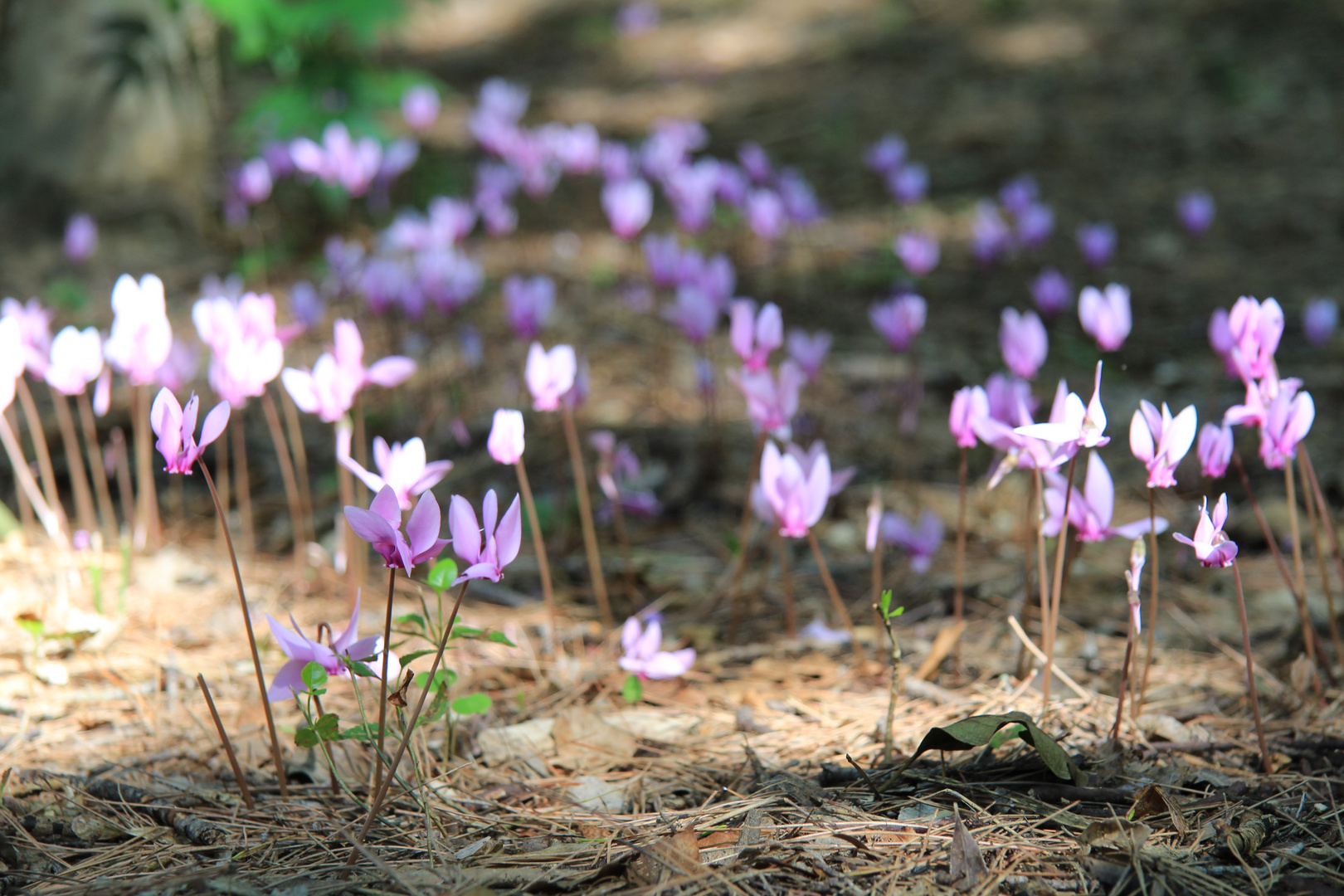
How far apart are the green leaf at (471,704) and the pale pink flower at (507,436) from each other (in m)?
0.37

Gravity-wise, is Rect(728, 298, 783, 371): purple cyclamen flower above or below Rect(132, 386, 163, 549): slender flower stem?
above

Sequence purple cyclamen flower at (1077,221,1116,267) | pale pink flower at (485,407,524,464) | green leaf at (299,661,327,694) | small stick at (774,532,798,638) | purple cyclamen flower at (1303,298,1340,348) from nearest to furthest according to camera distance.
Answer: green leaf at (299,661,327,694), pale pink flower at (485,407,524,464), small stick at (774,532,798,638), purple cyclamen flower at (1303,298,1340,348), purple cyclamen flower at (1077,221,1116,267)

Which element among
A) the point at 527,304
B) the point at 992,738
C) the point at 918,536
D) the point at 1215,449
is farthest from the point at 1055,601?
the point at 527,304

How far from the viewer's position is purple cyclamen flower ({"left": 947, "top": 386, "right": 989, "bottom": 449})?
5.41 ft

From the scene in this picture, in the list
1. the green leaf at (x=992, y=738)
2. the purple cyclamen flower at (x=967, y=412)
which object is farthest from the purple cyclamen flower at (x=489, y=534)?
the purple cyclamen flower at (x=967, y=412)

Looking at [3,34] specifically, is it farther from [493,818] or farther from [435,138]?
[493,818]

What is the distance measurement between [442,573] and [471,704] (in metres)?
0.21

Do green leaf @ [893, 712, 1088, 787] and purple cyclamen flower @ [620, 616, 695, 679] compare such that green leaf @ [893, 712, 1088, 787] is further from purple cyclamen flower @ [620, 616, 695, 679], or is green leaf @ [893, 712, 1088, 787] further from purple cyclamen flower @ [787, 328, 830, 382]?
purple cyclamen flower @ [787, 328, 830, 382]

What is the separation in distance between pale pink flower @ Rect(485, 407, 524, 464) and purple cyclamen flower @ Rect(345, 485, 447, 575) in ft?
1.15

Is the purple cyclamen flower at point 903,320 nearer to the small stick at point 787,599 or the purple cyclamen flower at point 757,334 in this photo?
the purple cyclamen flower at point 757,334

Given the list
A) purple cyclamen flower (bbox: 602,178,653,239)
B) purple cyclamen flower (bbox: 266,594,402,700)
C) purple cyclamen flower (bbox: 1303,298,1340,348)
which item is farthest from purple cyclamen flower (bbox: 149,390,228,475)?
purple cyclamen flower (bbox: 1303,298,1340,348)

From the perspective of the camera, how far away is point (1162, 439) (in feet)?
4.73

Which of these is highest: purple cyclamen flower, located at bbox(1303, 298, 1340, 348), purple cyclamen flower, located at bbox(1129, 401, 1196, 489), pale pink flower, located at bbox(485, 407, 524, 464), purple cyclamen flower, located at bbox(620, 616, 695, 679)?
pale pink flower, located at bbox(485, 407, 524, 464)

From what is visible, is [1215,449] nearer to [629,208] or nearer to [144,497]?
[629,208]
